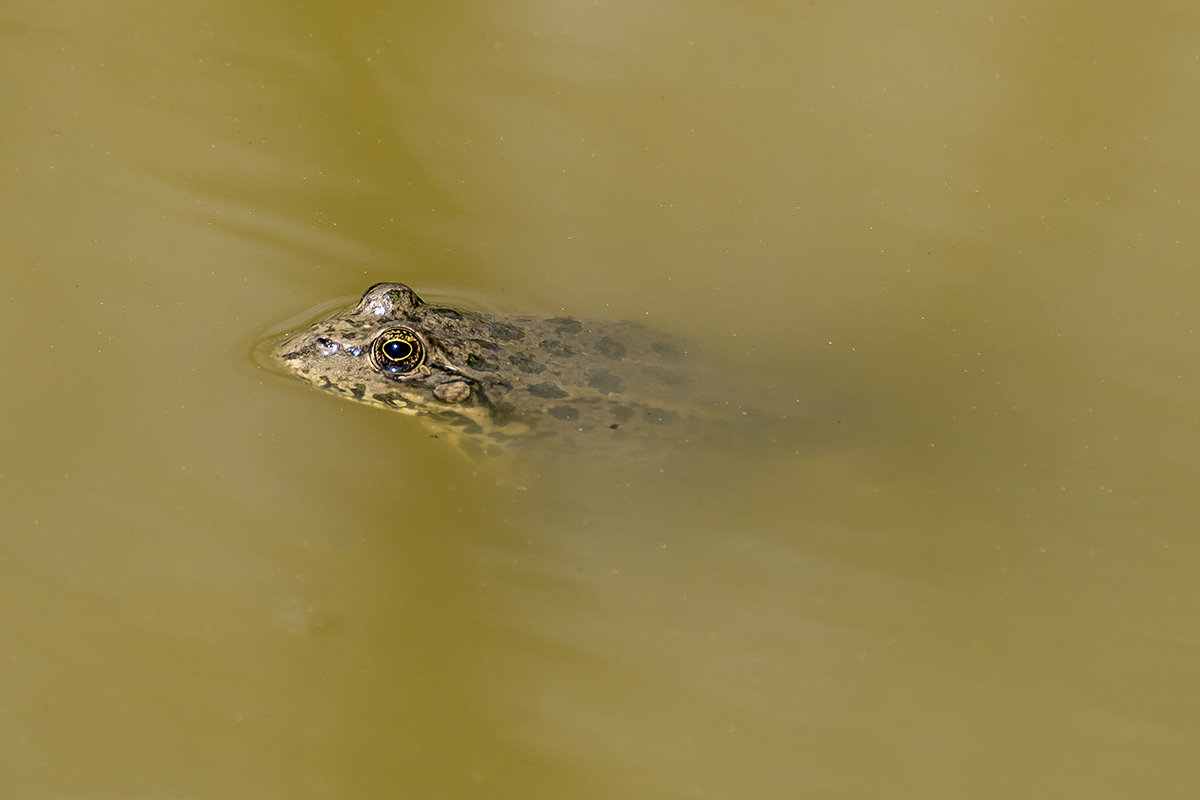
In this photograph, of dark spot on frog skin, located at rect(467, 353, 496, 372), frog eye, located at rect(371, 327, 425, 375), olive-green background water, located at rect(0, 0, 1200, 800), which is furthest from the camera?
dark spot on frog skin, located at rect(467, 353, 496, 372)

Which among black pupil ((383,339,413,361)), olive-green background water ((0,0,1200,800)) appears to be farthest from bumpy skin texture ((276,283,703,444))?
olive-green background water ((0,0,1200,800))

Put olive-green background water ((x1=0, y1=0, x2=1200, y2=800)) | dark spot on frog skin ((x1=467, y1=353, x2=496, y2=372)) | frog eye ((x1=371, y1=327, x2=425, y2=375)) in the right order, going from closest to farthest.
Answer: olive-green background water ((x1=0, y1=0, x2=1200, y2=800))
frog eye ((x1=371, y1=327, x2=425, y2=375))
dark spot on frog skin ((x1=467, y1=353, x2=496, y2=372))

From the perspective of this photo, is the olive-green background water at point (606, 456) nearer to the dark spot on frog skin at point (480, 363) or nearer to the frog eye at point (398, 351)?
the frog eye at point (398, 351)

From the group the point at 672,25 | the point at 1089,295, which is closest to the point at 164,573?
the point at 672,25

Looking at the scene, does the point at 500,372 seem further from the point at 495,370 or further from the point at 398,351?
the point at 398,351

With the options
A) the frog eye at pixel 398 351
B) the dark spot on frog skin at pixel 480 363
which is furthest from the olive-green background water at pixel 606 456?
the dark spot on frog skin at pixel 480 363

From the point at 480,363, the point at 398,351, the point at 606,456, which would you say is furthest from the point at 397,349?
the point at 606,456

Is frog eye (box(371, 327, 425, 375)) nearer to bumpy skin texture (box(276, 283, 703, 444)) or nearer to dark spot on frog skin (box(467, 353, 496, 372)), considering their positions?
bumpy skin texture (box(276, 283, 703, 444))

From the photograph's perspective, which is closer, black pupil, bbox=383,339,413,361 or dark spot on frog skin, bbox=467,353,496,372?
black pupil, bbox=383,339,413,361
